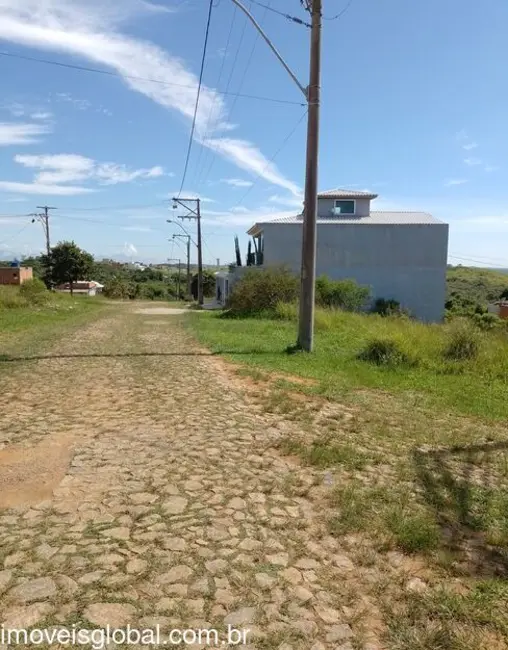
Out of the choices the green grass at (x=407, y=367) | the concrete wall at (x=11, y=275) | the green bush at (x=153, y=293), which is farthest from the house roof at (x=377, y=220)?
the green bush at (x=153, y=293)

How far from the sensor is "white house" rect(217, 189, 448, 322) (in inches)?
1228

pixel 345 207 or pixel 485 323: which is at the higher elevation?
pixel 345 207

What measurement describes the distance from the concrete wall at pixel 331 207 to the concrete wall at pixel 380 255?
8.26ft

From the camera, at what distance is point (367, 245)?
103 ft

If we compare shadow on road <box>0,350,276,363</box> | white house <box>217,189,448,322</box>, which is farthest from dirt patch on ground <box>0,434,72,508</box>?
white house <box>217,189,448,322</box>

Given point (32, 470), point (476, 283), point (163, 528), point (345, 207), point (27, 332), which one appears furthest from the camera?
point (476, 283)

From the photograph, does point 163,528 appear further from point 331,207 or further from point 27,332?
point 331,207

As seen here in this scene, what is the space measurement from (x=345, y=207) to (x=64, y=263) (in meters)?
32.5

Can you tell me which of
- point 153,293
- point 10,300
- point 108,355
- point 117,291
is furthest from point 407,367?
point 153,293

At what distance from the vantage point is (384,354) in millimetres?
10172

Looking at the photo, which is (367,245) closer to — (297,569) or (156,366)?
(156,366)

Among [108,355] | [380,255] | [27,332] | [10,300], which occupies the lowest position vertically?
[27,332]

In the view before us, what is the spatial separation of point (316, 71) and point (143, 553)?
10281 millimetres

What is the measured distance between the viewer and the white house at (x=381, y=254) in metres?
31.2
